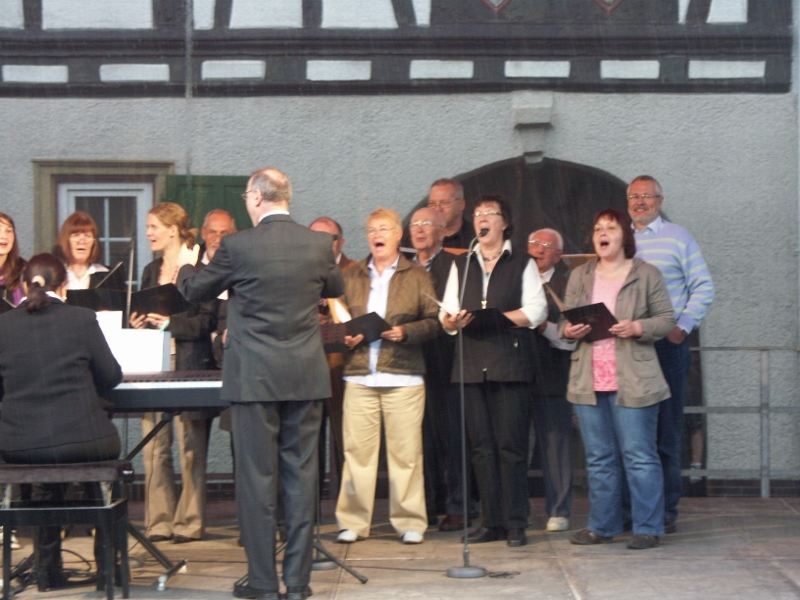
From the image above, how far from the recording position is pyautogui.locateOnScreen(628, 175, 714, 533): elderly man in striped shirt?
6367mm

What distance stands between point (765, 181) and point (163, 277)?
14.0 ft

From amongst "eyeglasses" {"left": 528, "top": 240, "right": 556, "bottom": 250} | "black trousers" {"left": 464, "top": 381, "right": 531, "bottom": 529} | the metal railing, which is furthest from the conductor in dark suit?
the metal railing

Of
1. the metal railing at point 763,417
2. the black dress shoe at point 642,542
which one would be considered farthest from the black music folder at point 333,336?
the metal railing at point 763,417

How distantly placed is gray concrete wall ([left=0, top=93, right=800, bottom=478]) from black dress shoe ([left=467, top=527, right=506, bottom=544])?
2.74 metres

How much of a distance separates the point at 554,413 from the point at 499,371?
2.26ft

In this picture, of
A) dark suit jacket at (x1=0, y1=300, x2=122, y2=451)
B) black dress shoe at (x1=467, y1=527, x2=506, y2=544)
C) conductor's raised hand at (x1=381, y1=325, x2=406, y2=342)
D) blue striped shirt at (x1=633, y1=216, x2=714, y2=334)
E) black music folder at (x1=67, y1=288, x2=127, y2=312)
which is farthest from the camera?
blue striped shirt at (x1=633, y1=216, x2=714, y2=334)

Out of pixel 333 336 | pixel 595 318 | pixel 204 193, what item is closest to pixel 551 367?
pixel 595 318

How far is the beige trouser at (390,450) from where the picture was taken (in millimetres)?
6246

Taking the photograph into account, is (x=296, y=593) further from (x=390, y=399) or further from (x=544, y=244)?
(x=544, y=244)

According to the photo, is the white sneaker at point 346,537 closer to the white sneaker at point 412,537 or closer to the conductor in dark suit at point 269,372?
the white sneaker at point 412,537

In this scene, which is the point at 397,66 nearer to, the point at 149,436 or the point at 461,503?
the point at 461,503

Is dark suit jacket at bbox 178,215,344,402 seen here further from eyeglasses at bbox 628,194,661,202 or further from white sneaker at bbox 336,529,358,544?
eyeglasses at bbox 628,194,661,202

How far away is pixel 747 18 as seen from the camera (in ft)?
27.6

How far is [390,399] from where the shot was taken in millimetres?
6250
